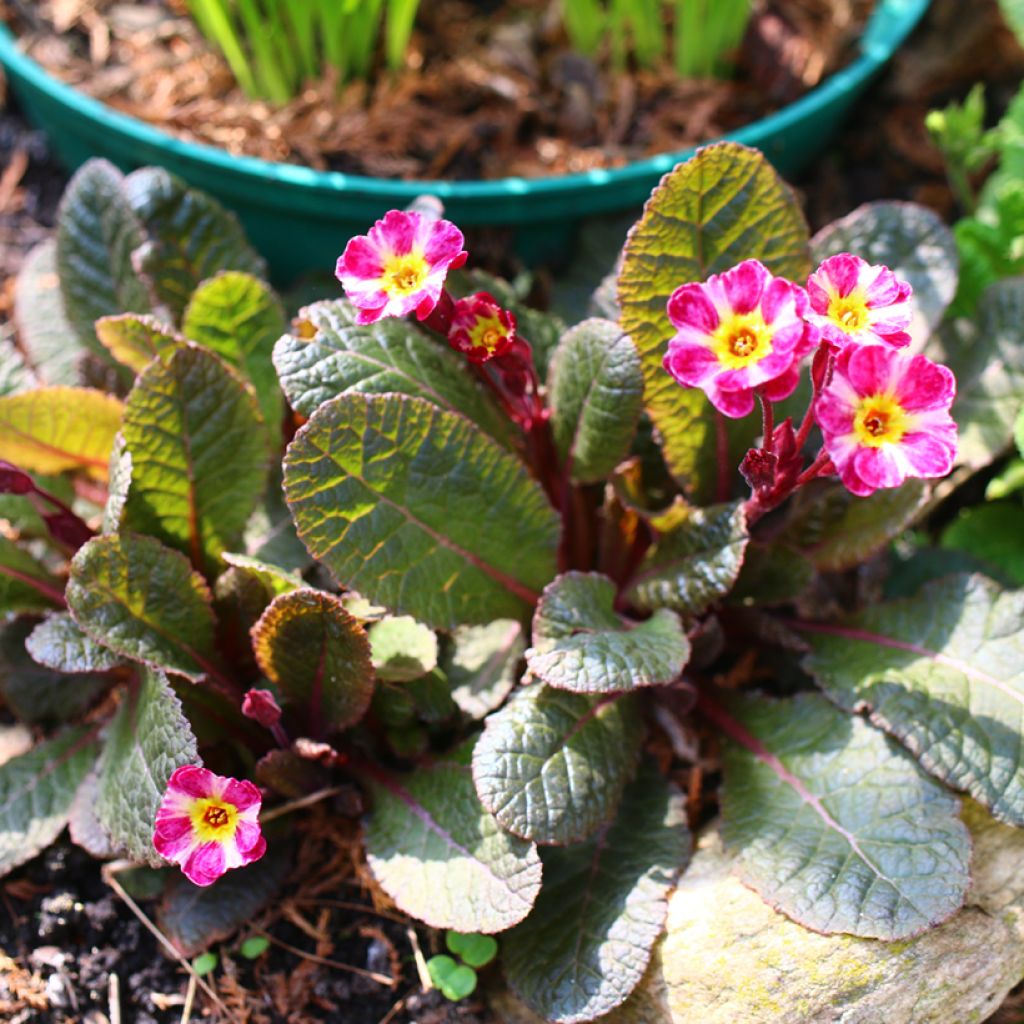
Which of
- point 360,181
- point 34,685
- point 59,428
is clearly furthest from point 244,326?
point 34,685

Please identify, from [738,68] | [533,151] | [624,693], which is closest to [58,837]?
[624,693]

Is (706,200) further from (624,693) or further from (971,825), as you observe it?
(971,825)

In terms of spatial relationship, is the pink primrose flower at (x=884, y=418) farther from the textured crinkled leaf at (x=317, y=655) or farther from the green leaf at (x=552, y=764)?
the textured crinkled leaf at (x=317, y=655)

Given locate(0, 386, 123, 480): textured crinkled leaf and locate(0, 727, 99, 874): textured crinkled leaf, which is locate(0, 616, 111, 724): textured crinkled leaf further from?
locate(0, 386, 123, 480): textured crinkled leaf

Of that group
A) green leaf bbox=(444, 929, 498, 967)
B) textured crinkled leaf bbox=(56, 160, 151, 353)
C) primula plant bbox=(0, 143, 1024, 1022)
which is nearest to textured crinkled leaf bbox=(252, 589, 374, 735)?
primula plant bbox=(0, 143, 1024, 1022)

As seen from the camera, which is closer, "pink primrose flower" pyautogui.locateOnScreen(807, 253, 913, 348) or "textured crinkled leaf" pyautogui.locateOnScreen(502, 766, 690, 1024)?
"pink primrose flower" pyautogui.locateOnScreen(807, 253, 913, 348)

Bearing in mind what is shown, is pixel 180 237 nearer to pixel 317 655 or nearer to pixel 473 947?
pixel 317 655

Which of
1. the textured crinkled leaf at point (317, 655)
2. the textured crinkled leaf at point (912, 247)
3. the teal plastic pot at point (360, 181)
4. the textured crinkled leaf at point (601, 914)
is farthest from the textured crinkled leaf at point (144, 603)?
the textured crinkled leaf at point (912, 247)

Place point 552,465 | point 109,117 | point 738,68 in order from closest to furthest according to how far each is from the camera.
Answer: point 552,465
point 109,117
point 738,68
